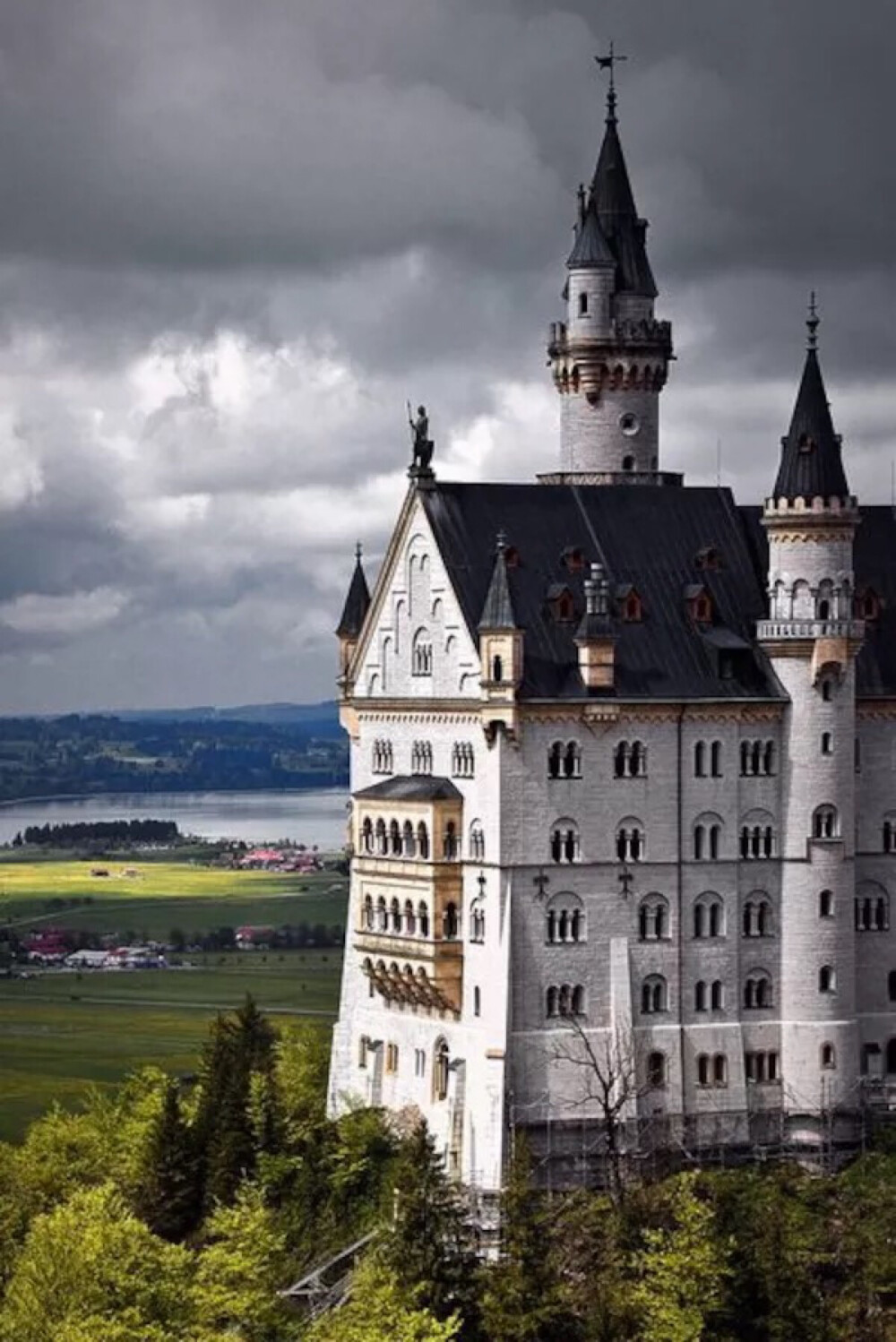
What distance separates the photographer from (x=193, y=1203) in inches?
5123

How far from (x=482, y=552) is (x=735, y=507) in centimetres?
998

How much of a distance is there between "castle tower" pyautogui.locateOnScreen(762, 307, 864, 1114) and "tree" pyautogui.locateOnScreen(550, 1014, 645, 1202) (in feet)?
20.3

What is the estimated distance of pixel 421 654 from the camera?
422 ft

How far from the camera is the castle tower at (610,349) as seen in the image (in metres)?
136

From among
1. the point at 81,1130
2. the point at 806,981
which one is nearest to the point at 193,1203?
the point at 81,1130

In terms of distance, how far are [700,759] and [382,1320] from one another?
23740mm

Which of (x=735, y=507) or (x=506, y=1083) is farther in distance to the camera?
(x=735, y=507)

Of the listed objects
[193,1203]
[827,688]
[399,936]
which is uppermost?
[827,688]

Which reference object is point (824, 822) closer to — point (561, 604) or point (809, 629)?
point (809, 629)

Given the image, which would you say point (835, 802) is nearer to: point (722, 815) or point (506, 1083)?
point (722, 815)

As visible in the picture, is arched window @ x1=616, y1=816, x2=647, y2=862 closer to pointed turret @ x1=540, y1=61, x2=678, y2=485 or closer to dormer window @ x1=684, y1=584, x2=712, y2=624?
dormer window @ x1=684, y1=584, x2=712, y2=624

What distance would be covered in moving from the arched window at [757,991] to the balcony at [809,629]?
11.1m

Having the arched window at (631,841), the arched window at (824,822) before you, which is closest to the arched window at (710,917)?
the arched window at (631,841)

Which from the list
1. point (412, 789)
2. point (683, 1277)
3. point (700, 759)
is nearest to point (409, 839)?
point (412, 789)
